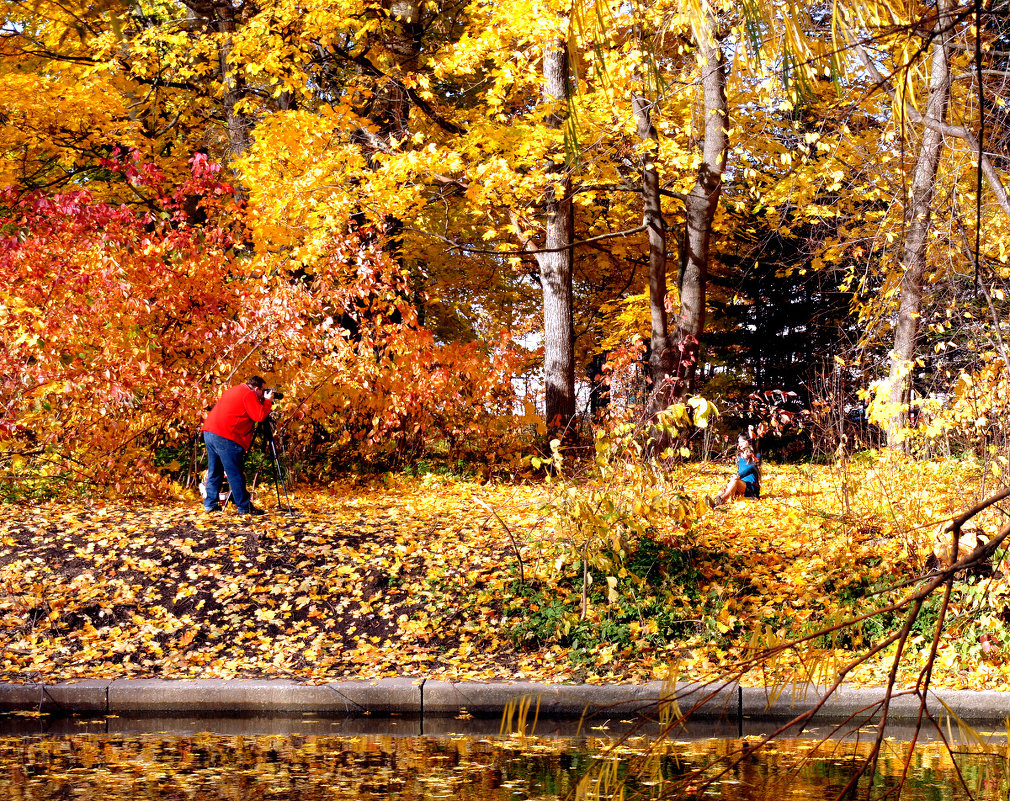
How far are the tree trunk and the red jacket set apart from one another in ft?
22.4

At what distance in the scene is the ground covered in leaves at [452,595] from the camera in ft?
23.8

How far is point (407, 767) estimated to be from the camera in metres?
5.23

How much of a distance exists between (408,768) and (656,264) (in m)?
12.3

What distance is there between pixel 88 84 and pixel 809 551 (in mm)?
14224

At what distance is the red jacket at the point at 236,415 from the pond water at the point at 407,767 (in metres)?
4.50

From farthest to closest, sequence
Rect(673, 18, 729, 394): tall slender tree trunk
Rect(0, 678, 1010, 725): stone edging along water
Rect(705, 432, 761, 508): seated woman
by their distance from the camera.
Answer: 1. Rect(673, 18, 729, 394): tall slender tree trunk
2. Rect(705, 432, 761, 508): seated woman
3. Rect(0, 678, 1010, 725): stone edging along water

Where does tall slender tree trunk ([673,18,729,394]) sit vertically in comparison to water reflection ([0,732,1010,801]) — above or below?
above

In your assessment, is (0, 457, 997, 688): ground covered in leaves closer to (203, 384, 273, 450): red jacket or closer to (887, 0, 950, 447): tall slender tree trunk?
(203, 384, 273, 450): red jacket

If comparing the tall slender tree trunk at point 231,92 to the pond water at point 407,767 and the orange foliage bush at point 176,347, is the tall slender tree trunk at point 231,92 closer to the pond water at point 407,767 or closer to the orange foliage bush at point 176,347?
the orange foliage bush at point 176,347

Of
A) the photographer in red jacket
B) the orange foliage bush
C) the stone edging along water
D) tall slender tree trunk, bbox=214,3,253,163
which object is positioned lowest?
the stone edging along water

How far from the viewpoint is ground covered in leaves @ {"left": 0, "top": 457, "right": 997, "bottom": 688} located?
7246 mm

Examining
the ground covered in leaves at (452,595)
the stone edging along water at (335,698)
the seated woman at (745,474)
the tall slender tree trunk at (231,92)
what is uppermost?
the tall slender tree trunk at (231,92)

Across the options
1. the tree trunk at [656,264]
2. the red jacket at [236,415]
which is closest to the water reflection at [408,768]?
the red jacket at [236,415]

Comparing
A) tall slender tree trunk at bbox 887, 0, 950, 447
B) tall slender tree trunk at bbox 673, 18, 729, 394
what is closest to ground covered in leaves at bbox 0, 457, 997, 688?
tall slender tree trunk at bbox 887, 0, 950, 447
